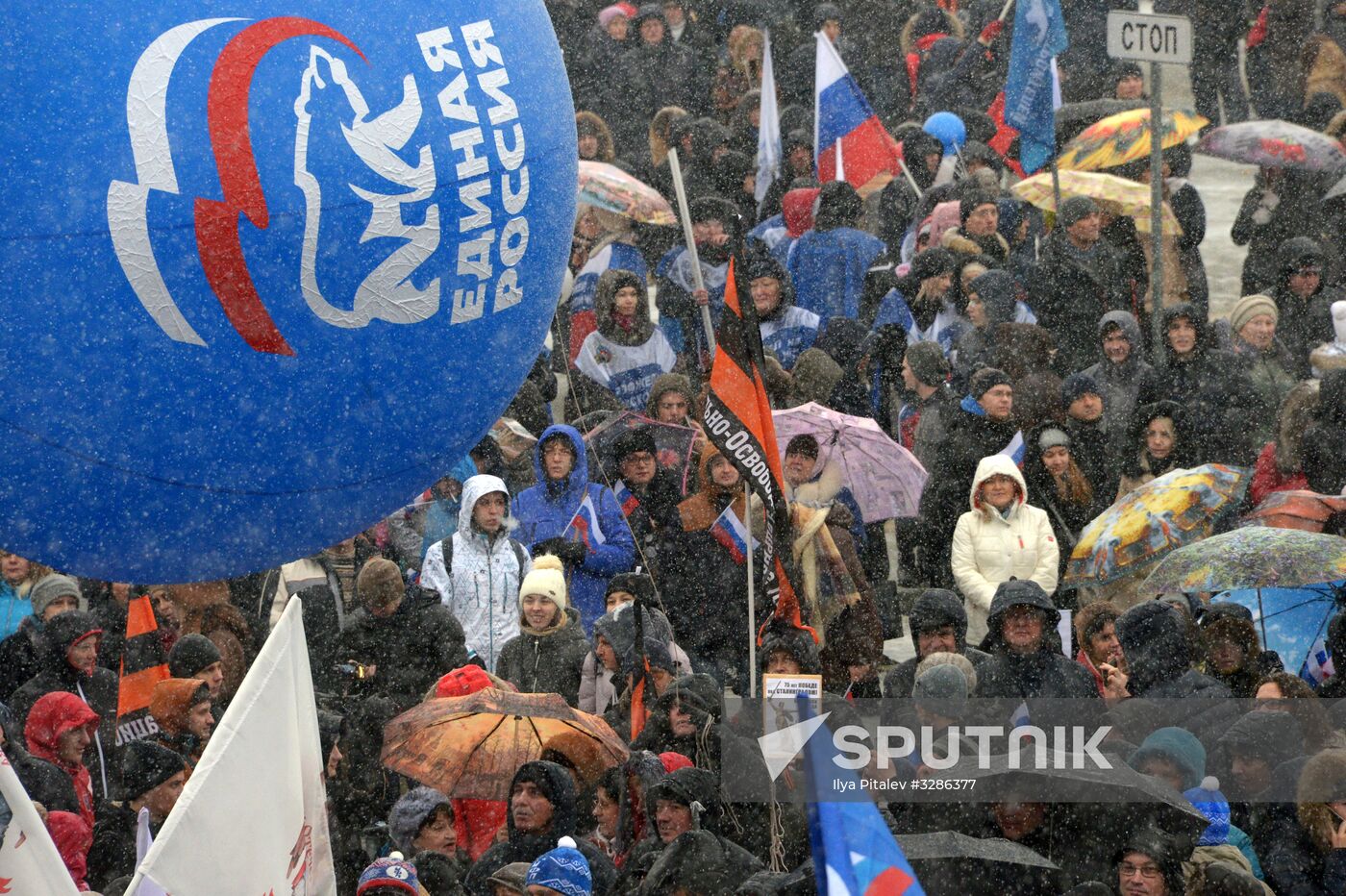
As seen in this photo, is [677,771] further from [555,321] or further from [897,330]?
[555,321]

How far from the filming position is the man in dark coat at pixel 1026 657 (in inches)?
313

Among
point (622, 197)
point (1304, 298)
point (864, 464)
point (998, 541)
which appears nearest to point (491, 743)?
point (998, 541)

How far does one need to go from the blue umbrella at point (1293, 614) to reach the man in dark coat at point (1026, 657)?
0.85m

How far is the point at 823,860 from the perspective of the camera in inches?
180

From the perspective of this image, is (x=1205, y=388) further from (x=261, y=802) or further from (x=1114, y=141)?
(x=261, y=802)

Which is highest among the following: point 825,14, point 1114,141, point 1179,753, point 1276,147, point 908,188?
point 825,14

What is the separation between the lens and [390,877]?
640cm

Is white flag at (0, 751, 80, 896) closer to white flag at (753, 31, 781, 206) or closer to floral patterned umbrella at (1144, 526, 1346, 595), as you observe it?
floral patterned umbrella at (1144, 526, 1346, 595)

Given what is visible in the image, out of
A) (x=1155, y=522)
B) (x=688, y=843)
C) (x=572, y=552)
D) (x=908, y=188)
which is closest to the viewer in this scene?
(x=688, y=843)

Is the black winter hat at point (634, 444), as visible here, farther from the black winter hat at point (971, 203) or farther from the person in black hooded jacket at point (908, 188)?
the person in black hooded jacket at point (908, 188)

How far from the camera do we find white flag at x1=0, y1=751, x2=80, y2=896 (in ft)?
15.2

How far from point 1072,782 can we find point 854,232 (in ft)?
21.0

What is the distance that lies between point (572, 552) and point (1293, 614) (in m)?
3.05

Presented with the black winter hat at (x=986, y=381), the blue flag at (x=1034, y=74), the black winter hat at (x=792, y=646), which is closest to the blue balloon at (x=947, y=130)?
the blue flag at (x=1034, y=74)
